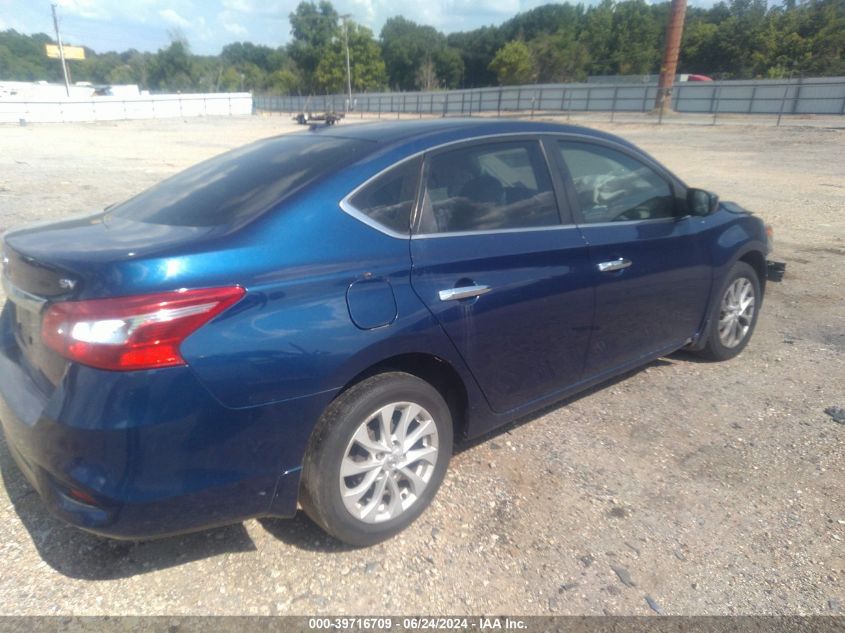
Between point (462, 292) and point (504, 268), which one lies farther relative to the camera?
point (504, 268)

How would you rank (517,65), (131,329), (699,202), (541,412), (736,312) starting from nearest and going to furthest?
(131,329), (541,412), (699,202), (736,312), (517,65)

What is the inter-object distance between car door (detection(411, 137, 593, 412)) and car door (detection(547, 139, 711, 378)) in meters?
0.16

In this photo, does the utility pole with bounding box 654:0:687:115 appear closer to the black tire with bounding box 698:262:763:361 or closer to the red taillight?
the black tire with bounding box 698:262:763:361

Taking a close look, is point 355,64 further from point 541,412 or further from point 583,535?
point 583,535

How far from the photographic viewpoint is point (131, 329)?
2.07 meters

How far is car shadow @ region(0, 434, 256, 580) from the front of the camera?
8.39 feet

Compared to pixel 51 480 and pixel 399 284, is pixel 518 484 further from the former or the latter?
pixel 51 480

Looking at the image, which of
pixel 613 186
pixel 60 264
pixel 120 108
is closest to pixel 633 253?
pixel 613 186

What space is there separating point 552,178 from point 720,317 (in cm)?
195

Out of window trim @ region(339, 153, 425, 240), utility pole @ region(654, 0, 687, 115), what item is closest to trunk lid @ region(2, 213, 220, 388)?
window trim @ region(339, 153, 425, 240)

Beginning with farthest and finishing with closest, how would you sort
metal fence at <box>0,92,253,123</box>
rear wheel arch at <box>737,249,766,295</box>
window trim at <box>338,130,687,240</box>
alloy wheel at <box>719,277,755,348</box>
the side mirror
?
metal fence at <box>0,92,253,123</box> < rear wheel arch at <box>737,249,766,295</box> < alloy wheel at <box>719,277,755,348</box> < the side mirror < window trim at <box>338,130,687,240</box>

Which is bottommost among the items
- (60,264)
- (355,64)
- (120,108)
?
(120,108)

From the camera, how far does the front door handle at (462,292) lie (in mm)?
2727

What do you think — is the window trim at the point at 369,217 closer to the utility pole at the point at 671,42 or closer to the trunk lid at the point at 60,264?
the trunk lid at the point at 60,264
